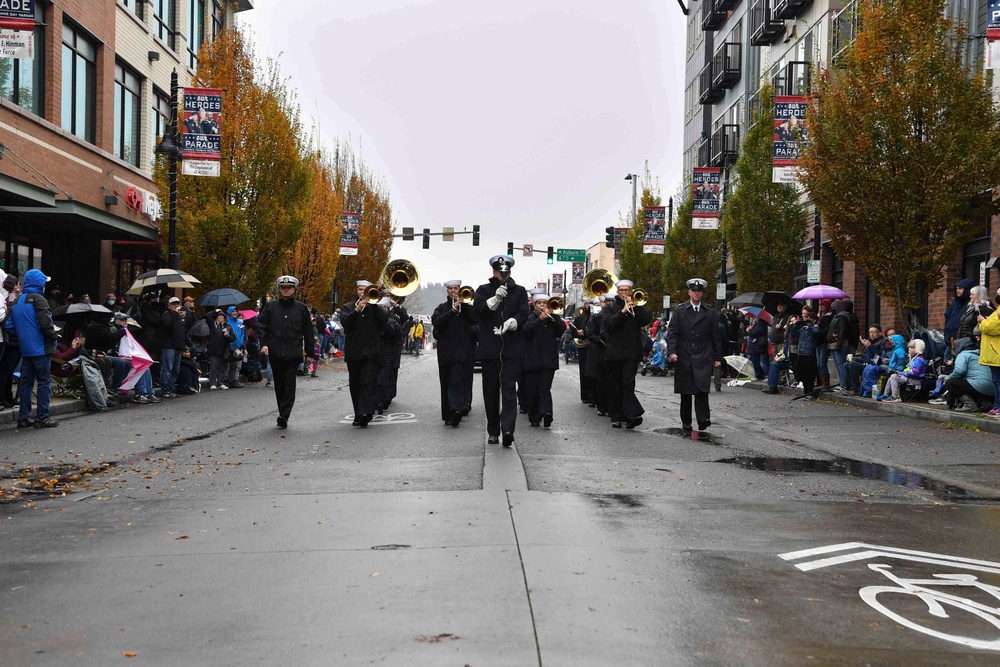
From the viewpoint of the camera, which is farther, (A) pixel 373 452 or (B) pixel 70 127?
(B) pixel 70 127

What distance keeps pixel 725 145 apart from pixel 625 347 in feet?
113

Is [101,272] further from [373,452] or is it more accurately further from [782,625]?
[782,625]

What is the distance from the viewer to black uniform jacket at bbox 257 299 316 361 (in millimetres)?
14016

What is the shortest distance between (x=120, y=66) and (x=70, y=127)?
4.30 metres

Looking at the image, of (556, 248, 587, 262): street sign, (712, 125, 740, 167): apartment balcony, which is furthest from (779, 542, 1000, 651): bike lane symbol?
(556, 248, 587, 262): street sign

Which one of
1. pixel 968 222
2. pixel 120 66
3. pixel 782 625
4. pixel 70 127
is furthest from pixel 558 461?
pixel 120 66

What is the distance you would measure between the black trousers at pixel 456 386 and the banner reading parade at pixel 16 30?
→ 286 inches

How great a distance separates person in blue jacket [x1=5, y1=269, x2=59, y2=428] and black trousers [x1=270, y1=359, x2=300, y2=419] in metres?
2.82

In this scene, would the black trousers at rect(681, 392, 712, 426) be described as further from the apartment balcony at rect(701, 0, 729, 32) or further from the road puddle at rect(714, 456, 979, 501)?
the apartment balcony at rect(701, 0, 729, 32)

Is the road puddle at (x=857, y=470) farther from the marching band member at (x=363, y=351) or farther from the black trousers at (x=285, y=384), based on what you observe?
the black trousers at (x=285, y=384)

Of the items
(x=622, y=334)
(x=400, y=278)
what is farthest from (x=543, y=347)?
(x=400, y=278)

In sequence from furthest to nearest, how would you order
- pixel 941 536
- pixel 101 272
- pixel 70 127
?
pixel 101 272
pixel 70 127
pixel 941 536

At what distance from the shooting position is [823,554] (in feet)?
20.4

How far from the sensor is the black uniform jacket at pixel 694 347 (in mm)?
13180
